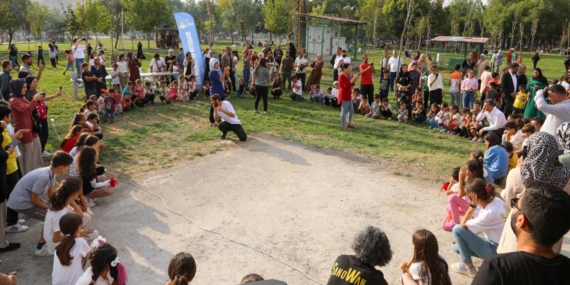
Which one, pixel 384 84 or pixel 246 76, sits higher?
pixel 246 76

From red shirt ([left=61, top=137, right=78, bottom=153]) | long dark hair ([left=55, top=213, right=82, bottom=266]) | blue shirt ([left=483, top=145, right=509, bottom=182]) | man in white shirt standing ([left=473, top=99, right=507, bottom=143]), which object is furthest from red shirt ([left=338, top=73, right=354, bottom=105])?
long dark hair ([left=55, top=213, right=82, bottom=266])

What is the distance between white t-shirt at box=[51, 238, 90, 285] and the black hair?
4.13 meters

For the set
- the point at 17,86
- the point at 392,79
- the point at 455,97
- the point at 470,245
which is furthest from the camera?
the point at 392,79

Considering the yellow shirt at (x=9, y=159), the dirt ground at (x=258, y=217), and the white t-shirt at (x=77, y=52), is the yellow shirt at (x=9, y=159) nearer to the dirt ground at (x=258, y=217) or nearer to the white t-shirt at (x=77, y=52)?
the dirt ground at (x=258, y=217)

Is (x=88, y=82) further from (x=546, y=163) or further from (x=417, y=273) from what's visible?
(x=546, y=163)

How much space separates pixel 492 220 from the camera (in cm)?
487

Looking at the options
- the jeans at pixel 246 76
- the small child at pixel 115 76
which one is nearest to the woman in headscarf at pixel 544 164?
the jeans at pixel 246 76

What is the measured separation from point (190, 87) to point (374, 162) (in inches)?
352

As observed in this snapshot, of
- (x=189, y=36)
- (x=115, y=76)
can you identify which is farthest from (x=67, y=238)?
(x=189, y=36)

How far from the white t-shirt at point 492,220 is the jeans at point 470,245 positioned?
75 millimetres

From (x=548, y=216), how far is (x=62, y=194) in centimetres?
488

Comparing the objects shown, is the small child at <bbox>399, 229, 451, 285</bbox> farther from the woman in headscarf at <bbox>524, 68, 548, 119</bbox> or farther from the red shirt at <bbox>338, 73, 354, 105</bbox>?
the woman in headscarf at <bbox>524, 68, 548, 119</bbox>

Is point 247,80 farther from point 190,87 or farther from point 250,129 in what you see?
point 250,129

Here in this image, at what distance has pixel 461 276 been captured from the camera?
5.16m
